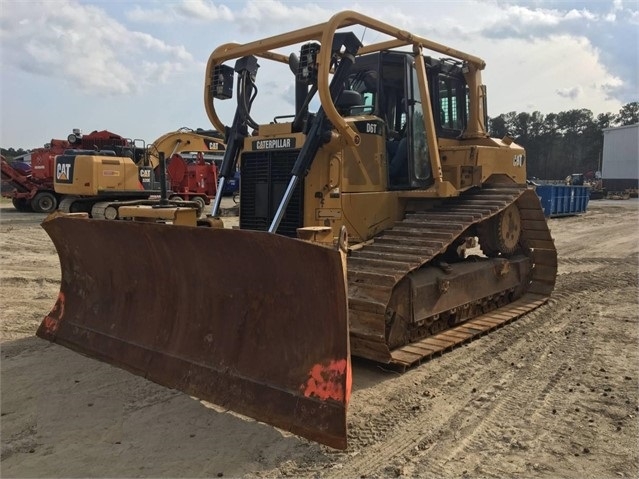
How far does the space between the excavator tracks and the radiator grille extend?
2.67 feet

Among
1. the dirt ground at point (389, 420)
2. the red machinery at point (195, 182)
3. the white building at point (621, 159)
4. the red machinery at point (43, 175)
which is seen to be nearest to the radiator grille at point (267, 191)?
the dirt ground at point (389, 420)

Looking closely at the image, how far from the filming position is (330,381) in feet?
11.6

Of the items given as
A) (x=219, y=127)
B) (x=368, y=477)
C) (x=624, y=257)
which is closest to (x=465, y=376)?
(x=368, y=477)

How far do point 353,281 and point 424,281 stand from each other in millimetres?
883

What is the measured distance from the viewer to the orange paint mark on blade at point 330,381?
136 inches

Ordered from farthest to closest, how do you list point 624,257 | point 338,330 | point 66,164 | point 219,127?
point 66,164, point 624,257, point 219,127, point 338,330

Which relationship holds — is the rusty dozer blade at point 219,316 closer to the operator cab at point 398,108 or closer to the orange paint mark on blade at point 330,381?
the orange paint mark on blade at point 330,381

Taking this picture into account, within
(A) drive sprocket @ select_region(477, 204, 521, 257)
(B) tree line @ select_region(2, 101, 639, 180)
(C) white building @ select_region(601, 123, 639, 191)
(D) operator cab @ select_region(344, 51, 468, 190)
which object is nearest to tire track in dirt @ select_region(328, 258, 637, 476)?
(A) drive sprocket @ select_region(477, 204, 521, 257)

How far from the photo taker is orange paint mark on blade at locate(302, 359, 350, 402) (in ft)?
11.3

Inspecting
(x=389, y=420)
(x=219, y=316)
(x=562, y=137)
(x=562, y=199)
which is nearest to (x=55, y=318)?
(x=219, y=316)

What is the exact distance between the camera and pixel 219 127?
21.1 ft

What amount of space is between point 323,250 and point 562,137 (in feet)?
246

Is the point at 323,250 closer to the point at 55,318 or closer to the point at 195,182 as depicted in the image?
the point at 55,318

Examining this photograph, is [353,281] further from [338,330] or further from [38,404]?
[38,404]
